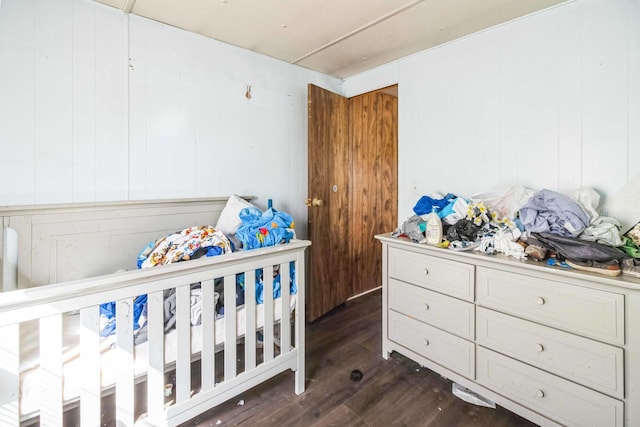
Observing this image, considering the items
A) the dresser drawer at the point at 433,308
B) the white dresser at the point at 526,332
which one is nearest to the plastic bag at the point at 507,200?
the white dresser at the point at 526,332

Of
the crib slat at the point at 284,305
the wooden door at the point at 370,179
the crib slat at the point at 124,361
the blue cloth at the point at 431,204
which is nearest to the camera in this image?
the crib slat at the point at 124,361

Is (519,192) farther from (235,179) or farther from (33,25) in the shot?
(33,25)

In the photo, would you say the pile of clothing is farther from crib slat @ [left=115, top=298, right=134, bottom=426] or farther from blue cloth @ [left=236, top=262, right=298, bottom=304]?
crib slat @ [left=115, top=298, right=134, bottom=426]

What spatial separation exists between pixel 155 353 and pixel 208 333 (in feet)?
0.73

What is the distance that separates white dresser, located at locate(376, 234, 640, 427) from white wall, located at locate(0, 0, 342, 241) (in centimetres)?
142

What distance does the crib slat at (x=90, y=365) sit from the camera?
3.52ft

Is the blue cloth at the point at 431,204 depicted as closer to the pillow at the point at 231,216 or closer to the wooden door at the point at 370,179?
the wooden door at the point at 370,179

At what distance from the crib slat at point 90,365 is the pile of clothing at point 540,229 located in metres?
1.69

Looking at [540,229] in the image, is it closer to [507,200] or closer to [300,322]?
[507,200]

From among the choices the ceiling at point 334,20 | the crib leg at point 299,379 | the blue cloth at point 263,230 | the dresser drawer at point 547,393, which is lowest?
the crib leg at point 299,379

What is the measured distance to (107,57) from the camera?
178 centimetres

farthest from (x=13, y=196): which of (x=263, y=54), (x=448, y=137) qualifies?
(x=448, y=137)

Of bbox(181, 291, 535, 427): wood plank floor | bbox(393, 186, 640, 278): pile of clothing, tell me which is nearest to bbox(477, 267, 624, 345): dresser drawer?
bbox(393, 186, 640, 278): pile of clothing

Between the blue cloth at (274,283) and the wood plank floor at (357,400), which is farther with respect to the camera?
the blue cloth at (274,283)
